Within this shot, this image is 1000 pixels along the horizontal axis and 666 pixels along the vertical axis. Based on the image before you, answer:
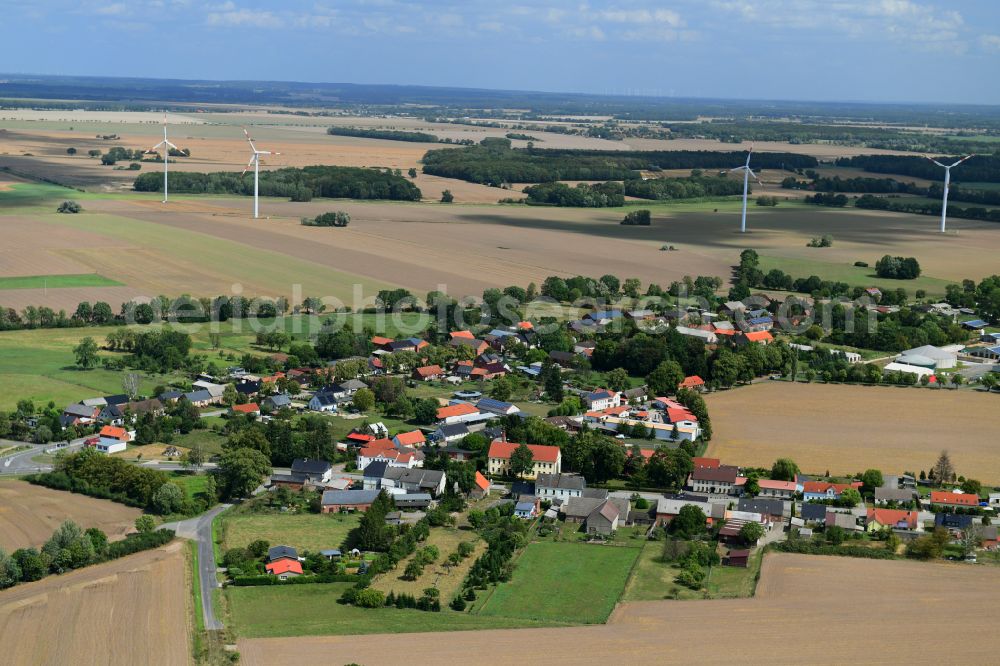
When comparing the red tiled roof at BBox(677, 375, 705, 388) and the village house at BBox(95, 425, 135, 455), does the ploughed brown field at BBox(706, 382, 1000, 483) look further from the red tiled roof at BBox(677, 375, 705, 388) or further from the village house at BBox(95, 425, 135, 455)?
the village house at BBox(95, 425, 135, 455)

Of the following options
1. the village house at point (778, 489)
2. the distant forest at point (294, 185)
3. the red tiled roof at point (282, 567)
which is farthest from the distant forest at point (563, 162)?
the red tiled roof at point (282, 567)

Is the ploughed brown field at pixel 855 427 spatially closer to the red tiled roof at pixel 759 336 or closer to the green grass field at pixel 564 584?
the red tiled roof at pixel 759 336

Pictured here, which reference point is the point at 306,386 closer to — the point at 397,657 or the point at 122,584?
the point at 122,584

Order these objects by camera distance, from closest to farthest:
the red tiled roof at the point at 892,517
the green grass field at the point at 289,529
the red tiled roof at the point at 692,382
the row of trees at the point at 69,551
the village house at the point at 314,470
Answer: the row of trees at the point at 69,551 → the green grass field at the point at 289,529 → the red tiled roof at the point at 892,517 → the village house at the point at 314,470 → the red tiled roof at the point at 692,382

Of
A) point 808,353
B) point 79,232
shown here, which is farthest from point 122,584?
point 79,232

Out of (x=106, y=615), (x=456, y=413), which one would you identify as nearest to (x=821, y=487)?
(x=456, y=413)

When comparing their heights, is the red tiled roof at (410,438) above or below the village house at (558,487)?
above
